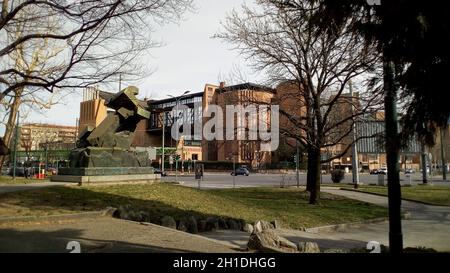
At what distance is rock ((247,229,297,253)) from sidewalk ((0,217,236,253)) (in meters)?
0.48

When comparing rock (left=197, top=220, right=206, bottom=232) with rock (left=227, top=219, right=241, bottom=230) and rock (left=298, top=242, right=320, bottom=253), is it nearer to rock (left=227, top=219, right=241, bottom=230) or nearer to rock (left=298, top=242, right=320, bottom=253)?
rock (left=227, top=219, right=241, bottom=230)

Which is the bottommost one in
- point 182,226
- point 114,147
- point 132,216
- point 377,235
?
point 377,235

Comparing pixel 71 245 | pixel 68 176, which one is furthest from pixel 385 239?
pixel 68 176

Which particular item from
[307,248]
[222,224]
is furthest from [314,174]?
[307,248]

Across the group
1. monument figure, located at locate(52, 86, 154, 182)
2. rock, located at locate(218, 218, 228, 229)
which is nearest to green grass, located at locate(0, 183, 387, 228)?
rock, located at locate(218, 218, 228, 229)

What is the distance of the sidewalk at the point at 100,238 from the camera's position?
24.7ft

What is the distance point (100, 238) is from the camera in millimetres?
8422

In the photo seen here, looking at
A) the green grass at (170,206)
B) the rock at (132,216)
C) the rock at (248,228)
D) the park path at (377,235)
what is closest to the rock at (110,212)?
the rock at (132,216)

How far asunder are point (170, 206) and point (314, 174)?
350 inches

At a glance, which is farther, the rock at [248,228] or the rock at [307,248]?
the rock at [248,228]

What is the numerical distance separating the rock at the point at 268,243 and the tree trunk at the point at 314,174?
11.6 m

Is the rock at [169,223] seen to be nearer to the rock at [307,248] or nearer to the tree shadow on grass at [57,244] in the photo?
the tree shadow on grass at [57,244]

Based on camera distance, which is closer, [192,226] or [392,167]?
[392,167]

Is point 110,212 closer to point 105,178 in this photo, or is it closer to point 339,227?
point 105,178
